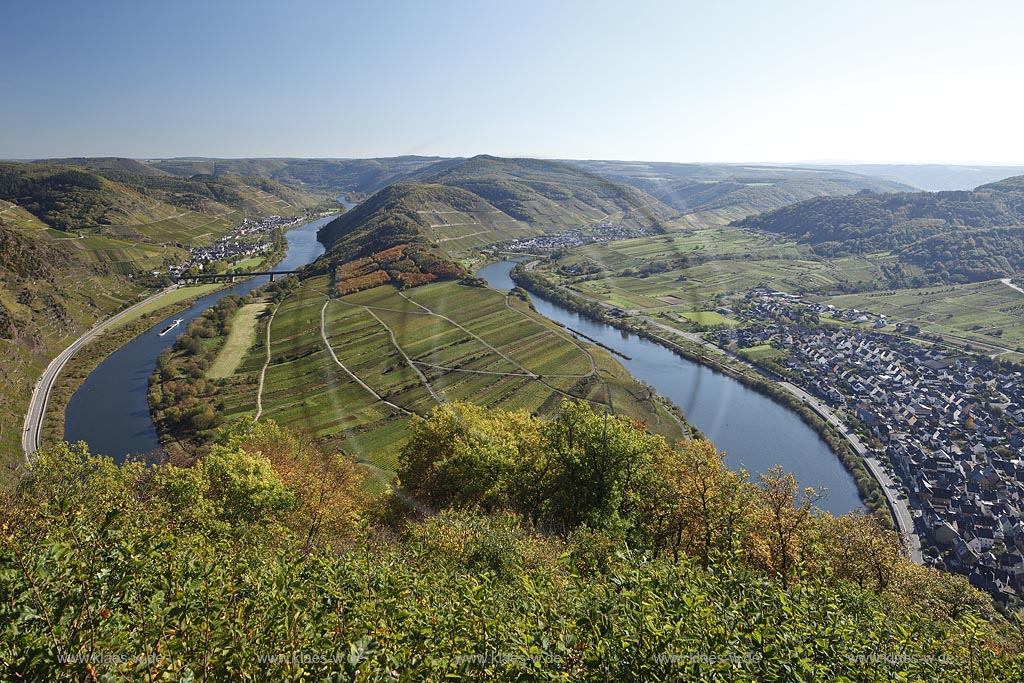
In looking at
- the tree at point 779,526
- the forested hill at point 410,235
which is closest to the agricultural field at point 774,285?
the forested hill at point 410,235

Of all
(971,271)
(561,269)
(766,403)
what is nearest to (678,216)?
(561,269)

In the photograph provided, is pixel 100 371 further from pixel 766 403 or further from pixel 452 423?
pixel 766 403

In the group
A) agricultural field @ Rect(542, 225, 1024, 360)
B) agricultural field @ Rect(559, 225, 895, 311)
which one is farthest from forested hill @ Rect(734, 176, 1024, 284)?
agricultural field @ Rect(559, 225, 895, 311)

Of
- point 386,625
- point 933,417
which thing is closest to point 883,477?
point 933,417

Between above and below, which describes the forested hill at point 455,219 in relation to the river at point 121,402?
above

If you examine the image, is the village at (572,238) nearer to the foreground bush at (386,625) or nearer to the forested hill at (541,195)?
the forested hill at (541,195)

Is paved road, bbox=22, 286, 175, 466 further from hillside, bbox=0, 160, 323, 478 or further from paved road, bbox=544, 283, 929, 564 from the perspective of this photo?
paved road, bbox=544, 283, 929, 564
